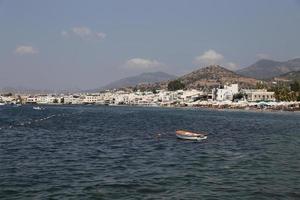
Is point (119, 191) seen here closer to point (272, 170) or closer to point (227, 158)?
point (272, 170)

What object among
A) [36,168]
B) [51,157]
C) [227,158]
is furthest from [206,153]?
[36,168]

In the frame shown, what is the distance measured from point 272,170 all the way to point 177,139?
75.7ft

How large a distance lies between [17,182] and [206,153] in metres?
17.6

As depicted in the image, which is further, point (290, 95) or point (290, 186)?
point (290, 95)

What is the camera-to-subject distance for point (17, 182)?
980 inches

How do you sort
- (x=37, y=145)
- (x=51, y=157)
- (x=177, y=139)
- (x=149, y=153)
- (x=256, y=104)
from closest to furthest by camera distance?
(x=51, y=157)
(x=149, y=153)
(x=37, y=145)
(x=177, y=139)
(x=256, y=104)

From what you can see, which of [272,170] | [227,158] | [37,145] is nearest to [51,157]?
[37,145]

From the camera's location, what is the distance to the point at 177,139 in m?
52.7

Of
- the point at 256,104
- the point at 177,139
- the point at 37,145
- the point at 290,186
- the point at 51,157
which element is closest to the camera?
the point at 290,186

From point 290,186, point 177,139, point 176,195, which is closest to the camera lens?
point 176,195

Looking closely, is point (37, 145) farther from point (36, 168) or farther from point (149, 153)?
point (36, 168)

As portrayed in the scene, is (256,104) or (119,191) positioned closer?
(119,191)

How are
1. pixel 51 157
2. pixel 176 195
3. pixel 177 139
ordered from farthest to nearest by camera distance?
pixel 177 139
pixel 51 157
pixel 176 195

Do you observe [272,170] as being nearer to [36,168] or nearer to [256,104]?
[36,168]
